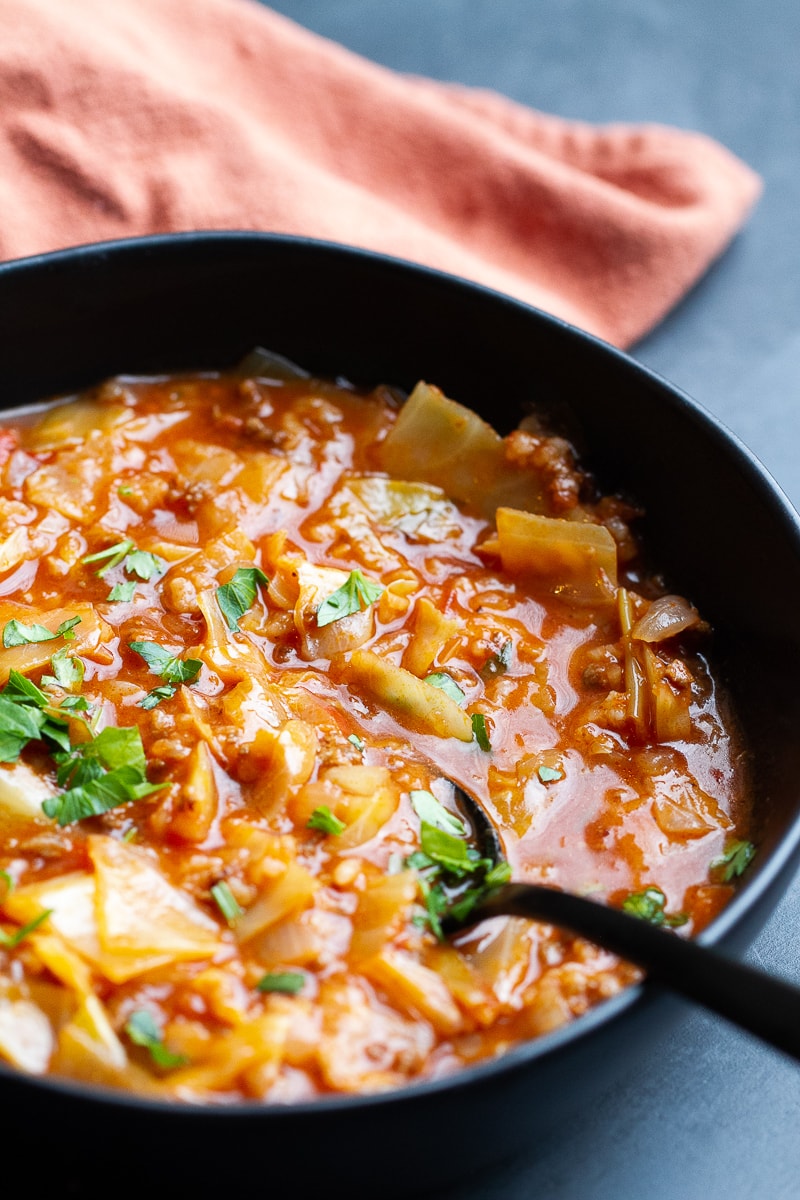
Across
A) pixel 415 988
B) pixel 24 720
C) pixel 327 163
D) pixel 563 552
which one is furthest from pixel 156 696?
pixel 327 163

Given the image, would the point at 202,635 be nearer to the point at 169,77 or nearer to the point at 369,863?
the point at 369,863

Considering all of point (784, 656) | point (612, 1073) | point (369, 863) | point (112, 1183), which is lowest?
point (112, 1183)

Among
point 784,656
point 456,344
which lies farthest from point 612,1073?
point 456,344

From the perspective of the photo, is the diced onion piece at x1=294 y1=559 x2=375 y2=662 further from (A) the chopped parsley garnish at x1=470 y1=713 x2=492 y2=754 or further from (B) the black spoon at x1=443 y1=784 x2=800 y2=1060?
(B) the black spoon at x1=443 y1=784 x2=800 y2=1060

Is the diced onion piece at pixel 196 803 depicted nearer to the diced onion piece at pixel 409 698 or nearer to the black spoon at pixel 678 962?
the diced onion piece at pixel 409 698

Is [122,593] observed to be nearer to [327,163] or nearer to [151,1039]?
[151,1039]

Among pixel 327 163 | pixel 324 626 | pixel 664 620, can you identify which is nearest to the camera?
pixel 324 626
